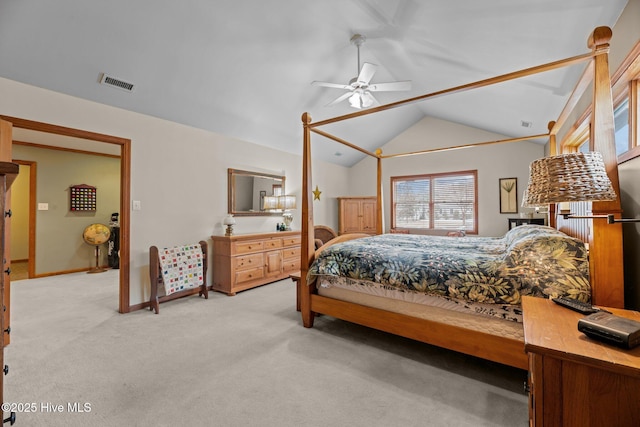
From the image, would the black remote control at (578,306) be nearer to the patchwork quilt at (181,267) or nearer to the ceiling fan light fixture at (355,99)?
the ceiling fan light fixture at (355,99)

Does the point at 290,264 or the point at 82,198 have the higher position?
the point at 82,198

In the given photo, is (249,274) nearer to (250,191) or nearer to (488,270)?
(250,191)

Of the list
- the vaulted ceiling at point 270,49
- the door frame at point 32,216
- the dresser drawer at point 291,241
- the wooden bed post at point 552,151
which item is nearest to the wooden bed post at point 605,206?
the vaulted ceiling at point 270,49

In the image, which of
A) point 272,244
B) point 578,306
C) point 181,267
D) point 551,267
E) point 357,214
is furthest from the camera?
point 357,214

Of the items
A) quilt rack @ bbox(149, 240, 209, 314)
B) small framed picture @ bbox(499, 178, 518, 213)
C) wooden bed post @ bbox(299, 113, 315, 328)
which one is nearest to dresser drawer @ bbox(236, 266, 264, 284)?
quilt rack @ bbox(149, 240, 209, 314)

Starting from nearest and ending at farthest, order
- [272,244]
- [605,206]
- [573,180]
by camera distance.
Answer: [573,180] < [605,206] < [272,244]

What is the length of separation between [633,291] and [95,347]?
389 centimetres

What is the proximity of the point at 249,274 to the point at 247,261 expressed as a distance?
201 millimetres

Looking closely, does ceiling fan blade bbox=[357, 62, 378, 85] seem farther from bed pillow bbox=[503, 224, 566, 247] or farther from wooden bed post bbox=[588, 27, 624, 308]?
bed pillow bbox=[503, 224, 566, 247]

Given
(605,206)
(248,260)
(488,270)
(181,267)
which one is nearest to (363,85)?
(488,270)

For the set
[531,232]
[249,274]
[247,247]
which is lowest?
[249,274]

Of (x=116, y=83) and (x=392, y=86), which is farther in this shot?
(x=392, y=86)

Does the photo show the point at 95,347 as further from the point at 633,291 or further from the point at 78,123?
the point at 633,291

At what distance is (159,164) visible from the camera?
3604 millimetres
